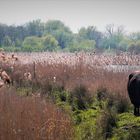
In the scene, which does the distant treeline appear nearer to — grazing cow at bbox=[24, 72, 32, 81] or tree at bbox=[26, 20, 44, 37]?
tree at bbox=[26, 20, 44, 37]

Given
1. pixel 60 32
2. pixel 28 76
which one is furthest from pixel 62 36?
pixel 28 76

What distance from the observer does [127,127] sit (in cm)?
676

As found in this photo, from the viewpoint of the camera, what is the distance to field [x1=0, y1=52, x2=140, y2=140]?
17.8 feet

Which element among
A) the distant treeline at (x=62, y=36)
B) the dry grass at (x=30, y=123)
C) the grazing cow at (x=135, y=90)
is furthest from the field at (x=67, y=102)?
the distant treeline at (x=62, y=36)

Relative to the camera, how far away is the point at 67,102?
31.5ft

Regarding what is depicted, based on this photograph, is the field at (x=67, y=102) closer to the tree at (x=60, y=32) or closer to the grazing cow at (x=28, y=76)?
the grazing cow at (x=28, y=76)

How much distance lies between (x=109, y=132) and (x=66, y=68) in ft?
A: 25.0

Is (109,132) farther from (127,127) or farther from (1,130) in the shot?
(1,130)

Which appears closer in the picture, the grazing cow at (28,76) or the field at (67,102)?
the field at (67,102)

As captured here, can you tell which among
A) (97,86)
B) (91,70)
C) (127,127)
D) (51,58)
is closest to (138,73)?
(127,127)

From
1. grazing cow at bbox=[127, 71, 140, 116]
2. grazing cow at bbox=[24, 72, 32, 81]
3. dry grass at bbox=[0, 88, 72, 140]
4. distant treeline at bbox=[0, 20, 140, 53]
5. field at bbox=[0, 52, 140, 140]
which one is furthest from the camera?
distant treeline at bbox=[0, 20, 140, 53]

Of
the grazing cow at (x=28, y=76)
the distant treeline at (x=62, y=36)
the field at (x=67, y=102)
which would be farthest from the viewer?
the distant treeline at (x=62, y=36)

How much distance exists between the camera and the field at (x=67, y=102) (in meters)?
5.41

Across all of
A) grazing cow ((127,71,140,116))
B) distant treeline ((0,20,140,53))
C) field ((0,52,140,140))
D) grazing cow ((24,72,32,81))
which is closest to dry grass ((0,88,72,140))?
field ((0,52,140,140))
